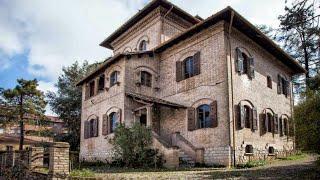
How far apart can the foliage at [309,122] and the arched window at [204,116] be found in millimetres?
6637

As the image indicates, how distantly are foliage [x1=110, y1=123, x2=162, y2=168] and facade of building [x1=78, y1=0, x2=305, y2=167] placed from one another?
59 centimetres

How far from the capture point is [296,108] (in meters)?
10.8

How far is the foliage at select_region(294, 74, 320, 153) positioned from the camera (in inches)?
380

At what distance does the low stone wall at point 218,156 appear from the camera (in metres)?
15.4

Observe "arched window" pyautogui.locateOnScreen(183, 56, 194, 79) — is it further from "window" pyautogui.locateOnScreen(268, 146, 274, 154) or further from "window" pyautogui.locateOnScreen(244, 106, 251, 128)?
"window" pyautogui.locateOnScreen(268, 146, 274, 154)

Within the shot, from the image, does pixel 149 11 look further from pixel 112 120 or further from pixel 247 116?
pixel 247 116

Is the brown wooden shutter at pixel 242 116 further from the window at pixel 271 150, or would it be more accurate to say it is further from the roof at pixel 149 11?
the roof at pixel 149 11

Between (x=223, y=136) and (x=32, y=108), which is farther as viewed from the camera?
(x=32, y=108)

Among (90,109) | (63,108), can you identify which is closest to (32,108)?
(63,108)

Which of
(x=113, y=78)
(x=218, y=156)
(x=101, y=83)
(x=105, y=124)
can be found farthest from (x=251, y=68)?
(x=101, y=83)

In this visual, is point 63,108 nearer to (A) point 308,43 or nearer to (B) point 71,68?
(B) point 71,68

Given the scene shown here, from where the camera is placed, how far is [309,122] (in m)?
9.81

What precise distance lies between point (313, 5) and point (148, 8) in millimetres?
16148

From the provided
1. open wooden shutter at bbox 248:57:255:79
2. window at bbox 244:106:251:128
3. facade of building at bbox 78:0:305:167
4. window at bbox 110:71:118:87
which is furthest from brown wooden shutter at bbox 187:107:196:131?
window at bbox 110:71:118:87
